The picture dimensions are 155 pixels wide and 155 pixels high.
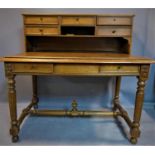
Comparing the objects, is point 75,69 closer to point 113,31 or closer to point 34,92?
point 113,31

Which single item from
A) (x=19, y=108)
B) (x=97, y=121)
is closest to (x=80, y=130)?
(x=97, y=121)

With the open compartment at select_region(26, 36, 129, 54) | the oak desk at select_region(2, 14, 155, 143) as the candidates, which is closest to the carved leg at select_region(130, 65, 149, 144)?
the oak desk at select_region(2, 14, 155, 143)

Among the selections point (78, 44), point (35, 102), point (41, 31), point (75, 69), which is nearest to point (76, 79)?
point (78, 44)

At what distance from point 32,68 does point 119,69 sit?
0.66 metres

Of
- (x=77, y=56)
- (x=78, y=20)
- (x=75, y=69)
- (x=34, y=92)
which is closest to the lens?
(x=75, y=69)

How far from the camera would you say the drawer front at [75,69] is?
136cm

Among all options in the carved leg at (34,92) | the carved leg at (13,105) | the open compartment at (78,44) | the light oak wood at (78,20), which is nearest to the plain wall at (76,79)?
the carved leg at (34,92)

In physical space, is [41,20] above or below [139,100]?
above

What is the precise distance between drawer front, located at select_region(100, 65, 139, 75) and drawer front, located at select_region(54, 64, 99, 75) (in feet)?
0.20

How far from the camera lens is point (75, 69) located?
136cm

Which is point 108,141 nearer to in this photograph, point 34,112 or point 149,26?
point 34,112

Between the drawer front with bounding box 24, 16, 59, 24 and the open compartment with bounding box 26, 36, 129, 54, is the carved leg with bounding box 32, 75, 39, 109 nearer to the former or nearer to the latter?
the open compartment with bounding box 26, 36, 129, 54

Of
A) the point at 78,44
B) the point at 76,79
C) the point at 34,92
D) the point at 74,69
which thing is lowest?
the point at 34,92

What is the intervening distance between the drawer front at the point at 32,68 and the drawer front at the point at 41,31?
1.79ft
